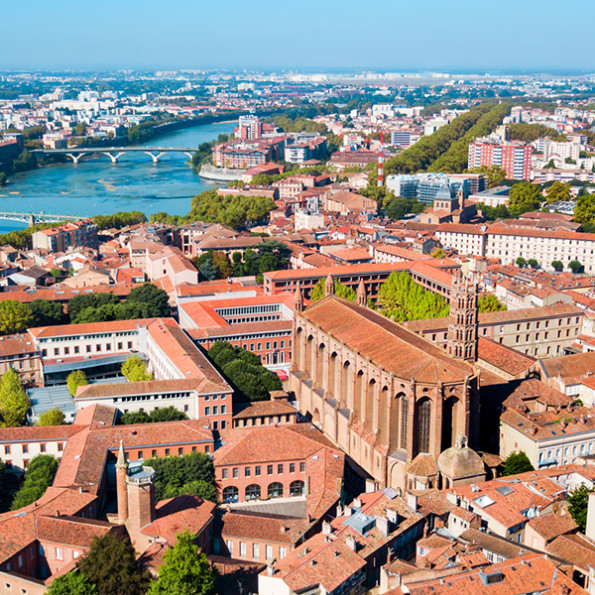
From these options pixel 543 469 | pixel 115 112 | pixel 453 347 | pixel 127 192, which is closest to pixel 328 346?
pixel 453 347

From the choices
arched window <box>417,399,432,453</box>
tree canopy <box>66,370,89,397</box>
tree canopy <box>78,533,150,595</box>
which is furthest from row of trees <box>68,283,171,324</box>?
tree canopy <box>78,533,150,595</box>

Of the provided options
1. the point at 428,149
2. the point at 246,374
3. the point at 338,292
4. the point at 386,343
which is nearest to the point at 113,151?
the point at 428,149

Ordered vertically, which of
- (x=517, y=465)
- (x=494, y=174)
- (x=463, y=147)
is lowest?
(x=517, y=465)

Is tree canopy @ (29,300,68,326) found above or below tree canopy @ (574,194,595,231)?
below

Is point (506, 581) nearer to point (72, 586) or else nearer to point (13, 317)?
point (72, 586)

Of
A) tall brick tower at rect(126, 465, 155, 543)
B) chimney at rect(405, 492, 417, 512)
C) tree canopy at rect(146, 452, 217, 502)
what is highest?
tall brick tower at rect(126, 465, 155, 543)

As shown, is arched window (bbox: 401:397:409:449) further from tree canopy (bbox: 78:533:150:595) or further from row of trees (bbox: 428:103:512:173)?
row of trees (bbox: 428:103:512:173)
